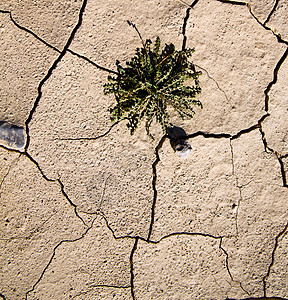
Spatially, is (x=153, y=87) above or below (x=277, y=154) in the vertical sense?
above

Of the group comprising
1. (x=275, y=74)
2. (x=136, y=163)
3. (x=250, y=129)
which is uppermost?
(x=275, y=74)

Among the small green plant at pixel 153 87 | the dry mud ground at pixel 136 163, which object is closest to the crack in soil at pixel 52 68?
the dry mud ground at pixel 136 163

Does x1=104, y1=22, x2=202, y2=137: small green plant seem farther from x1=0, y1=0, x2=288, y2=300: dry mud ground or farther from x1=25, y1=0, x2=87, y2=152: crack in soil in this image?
x1=25, y1=0, x2=87, y2=152: crack in soil

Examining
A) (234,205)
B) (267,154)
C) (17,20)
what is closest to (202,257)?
(234,205)

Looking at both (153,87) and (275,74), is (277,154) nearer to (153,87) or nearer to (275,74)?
(275,74)

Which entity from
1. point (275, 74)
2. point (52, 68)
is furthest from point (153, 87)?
point (275, 74)

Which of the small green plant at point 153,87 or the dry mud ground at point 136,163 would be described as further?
the dry mud ground at point 136,163

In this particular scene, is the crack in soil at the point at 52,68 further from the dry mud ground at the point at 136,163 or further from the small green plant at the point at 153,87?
the small green plant at the point at 153,87
